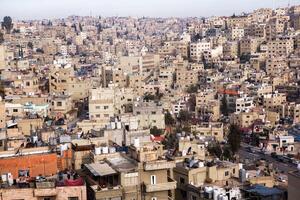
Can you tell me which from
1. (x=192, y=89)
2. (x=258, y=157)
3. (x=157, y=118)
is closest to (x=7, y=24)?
(x=192, y=89)

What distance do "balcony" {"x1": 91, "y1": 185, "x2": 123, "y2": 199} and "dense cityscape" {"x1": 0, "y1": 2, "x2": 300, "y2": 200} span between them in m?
0.02

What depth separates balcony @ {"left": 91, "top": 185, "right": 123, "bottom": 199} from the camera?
9461 mm

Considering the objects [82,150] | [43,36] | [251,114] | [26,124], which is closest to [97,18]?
[43,36]

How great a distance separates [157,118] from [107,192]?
46.7ft

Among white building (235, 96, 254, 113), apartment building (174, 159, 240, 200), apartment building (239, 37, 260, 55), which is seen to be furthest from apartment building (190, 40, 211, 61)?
apartment building (174, 159, 240, 200)

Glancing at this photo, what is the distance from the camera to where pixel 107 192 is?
950 centimetres

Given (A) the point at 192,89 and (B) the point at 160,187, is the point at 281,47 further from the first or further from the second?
(B) the point at 160,187

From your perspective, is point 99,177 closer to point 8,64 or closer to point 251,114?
point 251,114

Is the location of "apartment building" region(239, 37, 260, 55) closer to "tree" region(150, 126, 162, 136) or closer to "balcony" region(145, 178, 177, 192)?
"tree" region(150, 126, 162, 136)

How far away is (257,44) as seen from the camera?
161 ft

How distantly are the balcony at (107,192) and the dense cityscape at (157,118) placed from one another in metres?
0.02

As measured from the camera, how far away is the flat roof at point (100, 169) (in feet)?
32.3

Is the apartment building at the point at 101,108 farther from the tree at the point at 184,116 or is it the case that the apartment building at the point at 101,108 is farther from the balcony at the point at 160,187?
the balcony at the point at 160,187

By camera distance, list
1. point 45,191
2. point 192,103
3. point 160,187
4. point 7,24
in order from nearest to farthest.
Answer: point 45,191
point 160,187
point 192,103
point 7,24
